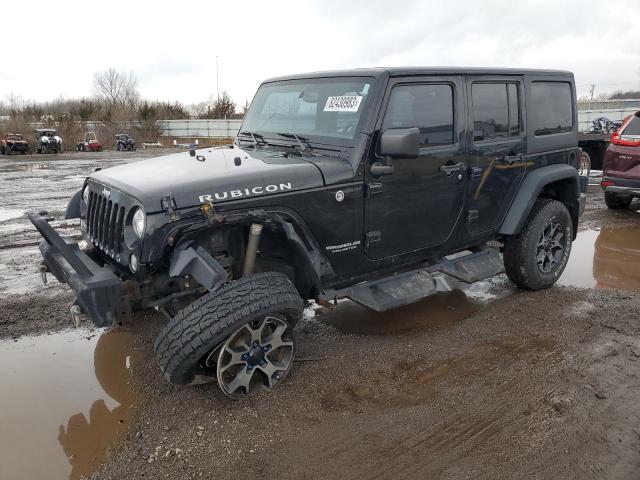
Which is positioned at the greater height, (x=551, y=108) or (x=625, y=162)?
(x=551, y=108)

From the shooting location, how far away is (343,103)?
3.85 metres

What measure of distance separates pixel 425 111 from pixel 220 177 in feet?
5.86

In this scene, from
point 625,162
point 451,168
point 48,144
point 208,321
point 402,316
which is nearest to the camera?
point 208,321

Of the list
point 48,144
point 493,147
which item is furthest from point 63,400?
point 48,144

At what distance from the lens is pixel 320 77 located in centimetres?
413

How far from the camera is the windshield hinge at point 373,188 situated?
3.71m

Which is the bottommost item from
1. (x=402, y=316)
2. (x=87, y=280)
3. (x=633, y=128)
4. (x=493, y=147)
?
(x=402, y=316)

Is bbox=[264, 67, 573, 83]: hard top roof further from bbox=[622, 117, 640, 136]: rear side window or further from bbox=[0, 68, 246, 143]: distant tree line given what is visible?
bbox=[0, 68, 246, 143]: distant tree line

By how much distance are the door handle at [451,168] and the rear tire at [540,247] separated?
48.5 inches

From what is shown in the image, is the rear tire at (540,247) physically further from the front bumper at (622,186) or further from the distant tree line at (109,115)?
the distant tree line at (109,115)

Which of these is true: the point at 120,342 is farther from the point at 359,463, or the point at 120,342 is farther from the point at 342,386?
the point at 359,463

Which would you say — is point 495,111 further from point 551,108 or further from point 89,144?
point 89,144

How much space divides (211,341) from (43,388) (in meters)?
1.49

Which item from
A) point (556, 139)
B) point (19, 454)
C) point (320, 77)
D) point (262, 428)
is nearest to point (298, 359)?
point (262, 428)
